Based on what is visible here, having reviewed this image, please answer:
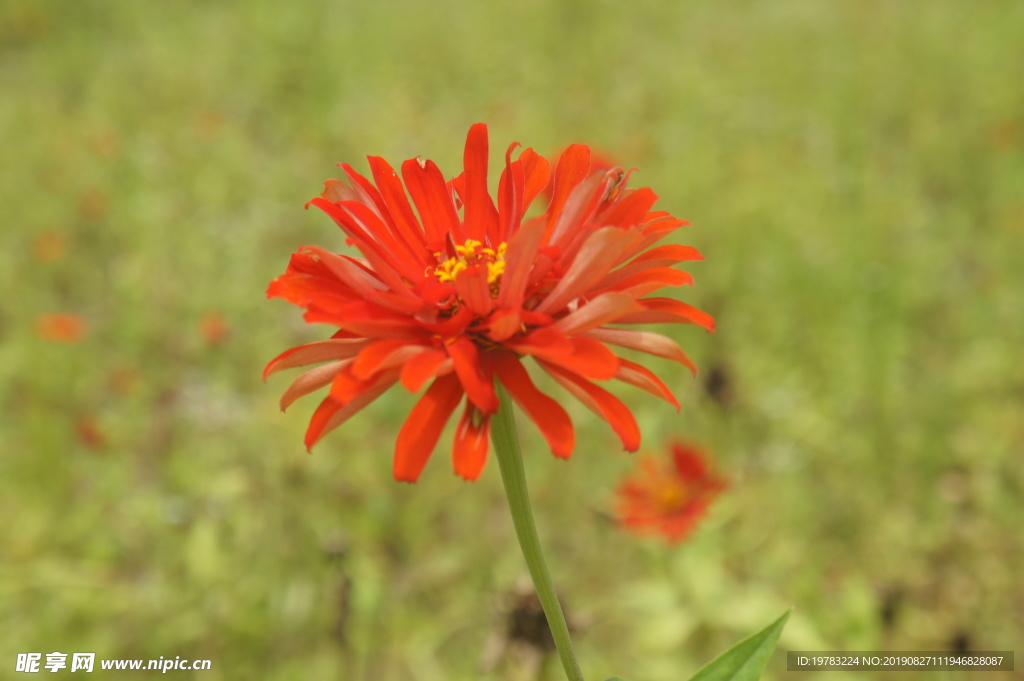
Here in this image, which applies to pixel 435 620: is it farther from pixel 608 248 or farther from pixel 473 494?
pixel 608 248

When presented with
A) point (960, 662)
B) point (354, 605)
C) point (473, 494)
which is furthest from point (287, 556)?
point (960, 662)

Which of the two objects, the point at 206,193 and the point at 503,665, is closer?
the point at 503,665

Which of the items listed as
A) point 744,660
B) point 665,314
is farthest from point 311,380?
point 744,660

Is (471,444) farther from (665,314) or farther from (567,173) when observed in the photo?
(567,173)

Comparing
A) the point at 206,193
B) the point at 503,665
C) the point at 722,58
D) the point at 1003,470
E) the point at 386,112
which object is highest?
the point at 722,58

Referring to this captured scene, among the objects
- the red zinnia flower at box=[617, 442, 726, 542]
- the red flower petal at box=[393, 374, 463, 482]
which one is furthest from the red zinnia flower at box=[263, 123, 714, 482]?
the red zinnia flower at box=[617, 442, 726, 542]

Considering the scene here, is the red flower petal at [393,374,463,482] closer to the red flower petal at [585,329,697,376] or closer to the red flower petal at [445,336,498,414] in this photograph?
the red flower petal at [445,336,498,414]

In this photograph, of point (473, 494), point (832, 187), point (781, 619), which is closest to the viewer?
point (781, 619)

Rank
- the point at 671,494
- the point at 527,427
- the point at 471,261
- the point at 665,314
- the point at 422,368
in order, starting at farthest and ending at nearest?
the point at 527,427
the point at 671,494
the point at 471,261
the point at 665,314
the point at 422,368
